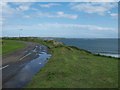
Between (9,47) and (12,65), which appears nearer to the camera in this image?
(12,65)

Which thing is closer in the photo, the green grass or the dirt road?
the dirt road

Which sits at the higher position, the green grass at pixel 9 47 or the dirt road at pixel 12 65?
the green grass at pixel 9 47

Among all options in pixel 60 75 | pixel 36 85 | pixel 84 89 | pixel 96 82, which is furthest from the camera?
pixel 60 75

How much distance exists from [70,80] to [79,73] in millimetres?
3266

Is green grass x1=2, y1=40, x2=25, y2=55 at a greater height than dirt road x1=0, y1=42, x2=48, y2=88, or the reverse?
green grass x1=2, y1=40, x2=25, y2=55

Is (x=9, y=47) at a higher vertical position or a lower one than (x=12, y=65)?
higher

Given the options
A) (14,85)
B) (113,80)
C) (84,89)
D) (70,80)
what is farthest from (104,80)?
(14,85)

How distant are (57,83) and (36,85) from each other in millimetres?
1396

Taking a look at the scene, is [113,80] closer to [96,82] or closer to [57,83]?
[96,82]

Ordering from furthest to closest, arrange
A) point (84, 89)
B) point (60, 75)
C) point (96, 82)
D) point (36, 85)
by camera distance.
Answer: point (60, 75) < point (96, 82) < point (36, 85) < point (84, 89)

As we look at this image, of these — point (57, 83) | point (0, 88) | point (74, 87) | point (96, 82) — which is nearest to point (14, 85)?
point (0, 88)

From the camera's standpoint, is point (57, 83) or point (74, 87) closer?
point (74, 87)

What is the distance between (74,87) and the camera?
15805mm

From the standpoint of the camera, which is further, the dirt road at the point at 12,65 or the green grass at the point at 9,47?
the green grass at the point at 9,47
